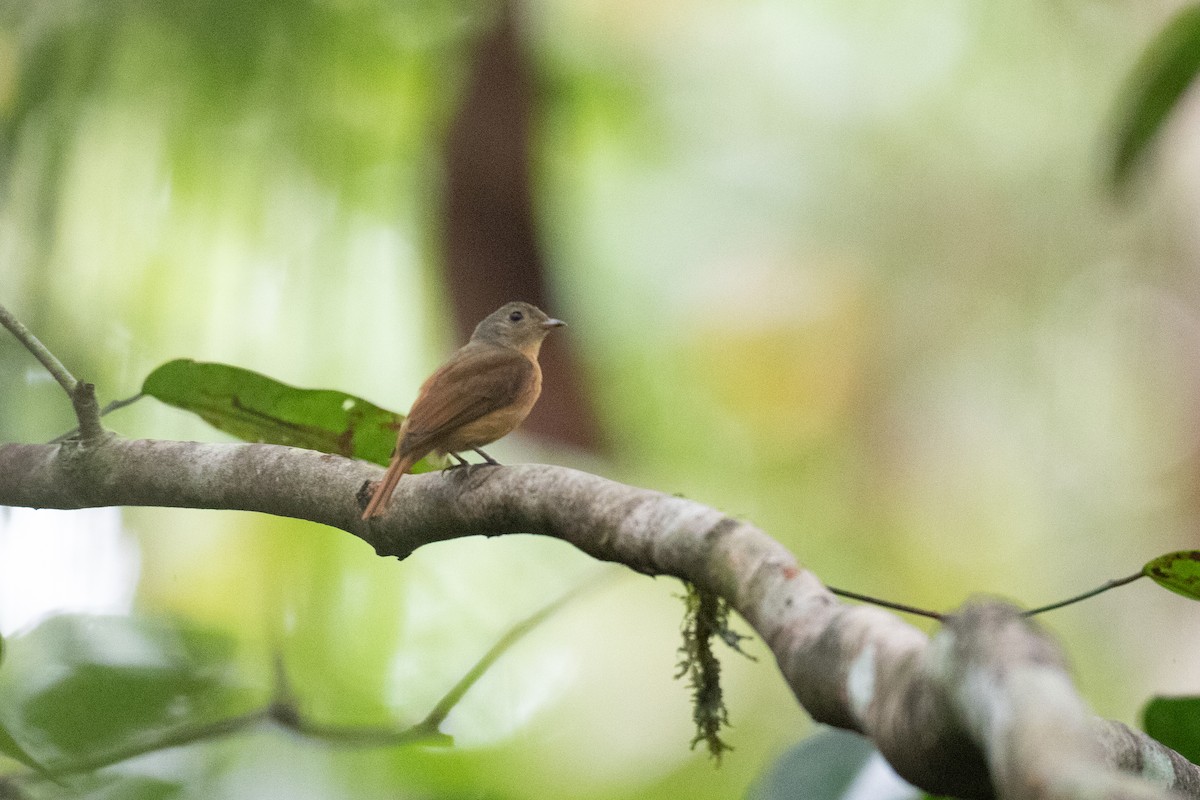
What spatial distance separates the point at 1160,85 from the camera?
57.9 inches

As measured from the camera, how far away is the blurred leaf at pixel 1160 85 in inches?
56.3

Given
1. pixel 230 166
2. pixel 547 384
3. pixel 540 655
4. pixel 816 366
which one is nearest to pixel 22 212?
pixel 230 166

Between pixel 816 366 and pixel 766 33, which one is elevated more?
pixel 766 33

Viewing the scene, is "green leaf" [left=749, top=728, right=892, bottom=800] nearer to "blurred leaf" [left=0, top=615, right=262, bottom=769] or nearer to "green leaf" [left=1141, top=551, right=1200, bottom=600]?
"green leaf" [left=1141, top=551, right=1200, bottom=600]

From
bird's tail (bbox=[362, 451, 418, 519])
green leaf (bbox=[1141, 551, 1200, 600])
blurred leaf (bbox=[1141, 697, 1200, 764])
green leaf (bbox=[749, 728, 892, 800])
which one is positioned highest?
bird's tail (bbox=[362, 451, 418, 519])

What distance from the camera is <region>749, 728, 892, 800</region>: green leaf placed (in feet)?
4.95

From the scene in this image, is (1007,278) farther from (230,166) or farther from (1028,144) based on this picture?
(230,166)

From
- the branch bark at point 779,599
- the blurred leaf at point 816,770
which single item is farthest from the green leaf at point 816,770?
the branch bark at point 779,599

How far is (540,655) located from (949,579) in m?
1.40

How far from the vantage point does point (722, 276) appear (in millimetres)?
3689

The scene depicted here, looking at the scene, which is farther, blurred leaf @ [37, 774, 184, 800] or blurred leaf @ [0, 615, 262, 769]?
blurred leaf @ [0, 615, 262, 769]

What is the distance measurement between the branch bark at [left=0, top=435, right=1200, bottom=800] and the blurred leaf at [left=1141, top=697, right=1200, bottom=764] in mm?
240

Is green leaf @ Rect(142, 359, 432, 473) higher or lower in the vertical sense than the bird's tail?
higher

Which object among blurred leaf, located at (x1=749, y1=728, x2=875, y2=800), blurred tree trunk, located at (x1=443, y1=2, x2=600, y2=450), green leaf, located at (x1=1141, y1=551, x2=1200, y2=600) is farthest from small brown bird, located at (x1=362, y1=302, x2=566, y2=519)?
blurred tree trunk, located at (x1=443, y1=2, x2=600, y2=450)
